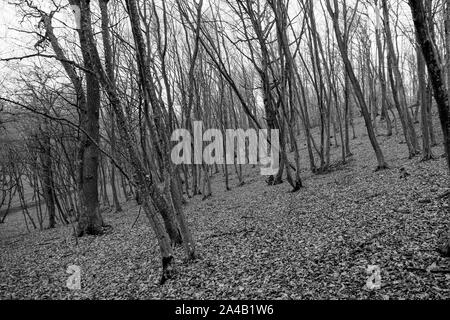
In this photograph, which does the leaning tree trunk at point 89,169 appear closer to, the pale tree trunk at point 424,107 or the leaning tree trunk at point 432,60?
the leaning tree trunk at point 432,60

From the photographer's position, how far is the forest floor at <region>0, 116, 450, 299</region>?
152 inches

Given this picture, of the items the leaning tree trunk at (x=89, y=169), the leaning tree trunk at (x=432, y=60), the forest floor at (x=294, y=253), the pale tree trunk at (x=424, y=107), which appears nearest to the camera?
the leaning tree trunk at (x=432, y=60)

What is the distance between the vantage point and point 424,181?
7297mm

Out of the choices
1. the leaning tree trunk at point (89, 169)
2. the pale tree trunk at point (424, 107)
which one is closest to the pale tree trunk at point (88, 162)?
the leaning tree trunk at point (89, 169)

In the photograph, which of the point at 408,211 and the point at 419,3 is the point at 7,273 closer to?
the point at 408,211

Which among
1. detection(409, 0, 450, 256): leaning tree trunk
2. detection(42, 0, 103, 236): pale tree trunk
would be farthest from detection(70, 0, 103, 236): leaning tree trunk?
detection(409, 0, 450, 256): leaning tree trunk

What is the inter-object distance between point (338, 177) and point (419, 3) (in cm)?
881

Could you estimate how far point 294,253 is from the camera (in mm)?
5160

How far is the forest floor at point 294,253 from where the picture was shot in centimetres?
385

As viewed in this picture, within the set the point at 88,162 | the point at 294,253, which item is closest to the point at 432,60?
the point at 294,253

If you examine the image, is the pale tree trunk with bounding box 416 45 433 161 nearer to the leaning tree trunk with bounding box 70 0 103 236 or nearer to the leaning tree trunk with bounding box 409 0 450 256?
the leaning tree trunk with bounding box 409 0 450 256

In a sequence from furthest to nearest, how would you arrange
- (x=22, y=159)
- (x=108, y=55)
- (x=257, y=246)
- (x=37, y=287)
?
(x=22, y=159) → (x=108, y=55) → (x=37, y=287) → (x=257, y=246)

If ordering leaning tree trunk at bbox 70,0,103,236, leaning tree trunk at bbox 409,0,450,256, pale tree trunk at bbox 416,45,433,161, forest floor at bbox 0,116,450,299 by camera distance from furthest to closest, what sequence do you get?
1. leaning tree trunk at bbox 70,0,103,236
2. pale tree trunk at bbox 416,45,433,161
3. forest floor at bbox 0,116,450,299
4. leaning tree trunk at bbox 409,0,450,256
